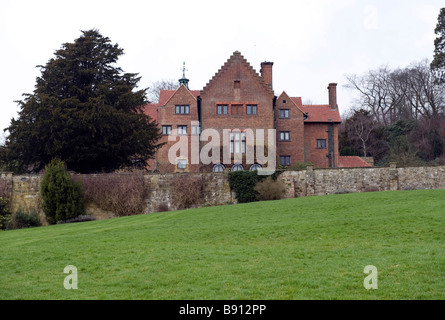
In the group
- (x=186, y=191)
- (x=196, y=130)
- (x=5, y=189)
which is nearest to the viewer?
(x=5, y=189)

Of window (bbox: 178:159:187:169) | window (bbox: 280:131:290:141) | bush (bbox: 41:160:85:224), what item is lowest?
bush (bbox: 41:160:85:224)

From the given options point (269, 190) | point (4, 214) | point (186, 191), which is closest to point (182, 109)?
point (186, 191)

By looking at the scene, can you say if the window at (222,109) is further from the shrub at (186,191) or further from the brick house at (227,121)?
the shrub at (186,191)

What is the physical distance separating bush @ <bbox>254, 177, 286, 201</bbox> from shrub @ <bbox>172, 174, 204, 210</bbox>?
3787 mm

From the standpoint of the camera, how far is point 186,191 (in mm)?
31734

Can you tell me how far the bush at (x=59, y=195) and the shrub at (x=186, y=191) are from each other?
20.2 ft

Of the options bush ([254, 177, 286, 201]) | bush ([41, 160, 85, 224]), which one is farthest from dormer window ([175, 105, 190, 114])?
bush ([41, 160, 85, 224])

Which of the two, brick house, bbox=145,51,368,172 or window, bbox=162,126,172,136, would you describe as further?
window, bbox=162,126,172,136

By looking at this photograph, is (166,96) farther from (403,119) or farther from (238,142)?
(403,119)

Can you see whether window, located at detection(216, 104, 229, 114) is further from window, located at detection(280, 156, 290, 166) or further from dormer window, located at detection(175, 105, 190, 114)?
window, located at detection(280, 156, 290, 166)

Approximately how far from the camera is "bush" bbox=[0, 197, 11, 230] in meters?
26.6

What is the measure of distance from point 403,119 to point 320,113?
1121 centimetres
